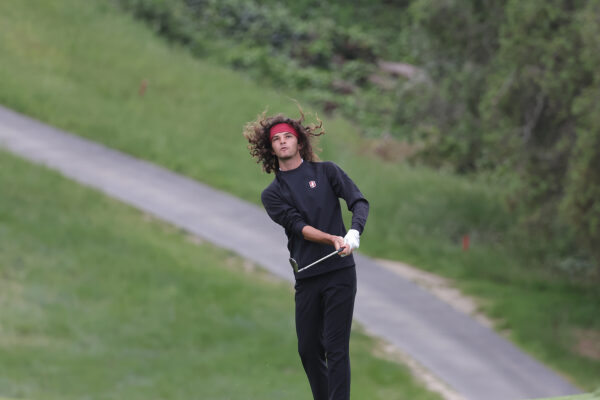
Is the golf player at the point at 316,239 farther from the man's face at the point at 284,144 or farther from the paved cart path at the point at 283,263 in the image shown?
the paved cart path at the point at 283,263

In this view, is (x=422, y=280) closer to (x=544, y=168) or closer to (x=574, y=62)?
(x=544, y=168)

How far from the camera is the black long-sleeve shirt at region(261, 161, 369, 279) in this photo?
578cm

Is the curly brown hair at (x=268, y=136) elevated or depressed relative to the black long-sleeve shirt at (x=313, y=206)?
elevated

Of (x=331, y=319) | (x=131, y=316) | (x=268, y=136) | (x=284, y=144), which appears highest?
(x=131, y=316)

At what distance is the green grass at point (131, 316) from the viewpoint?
11.9m

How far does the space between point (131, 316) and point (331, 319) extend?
28.6 ft

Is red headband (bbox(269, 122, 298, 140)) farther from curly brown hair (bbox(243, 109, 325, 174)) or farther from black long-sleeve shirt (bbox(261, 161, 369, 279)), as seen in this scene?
black long-sleeve shirt (bbox(261, 161, 369, 279))

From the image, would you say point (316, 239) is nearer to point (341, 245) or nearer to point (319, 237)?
point (319, 237)

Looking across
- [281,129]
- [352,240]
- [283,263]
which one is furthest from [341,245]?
[283,263]

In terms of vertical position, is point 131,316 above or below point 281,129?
above

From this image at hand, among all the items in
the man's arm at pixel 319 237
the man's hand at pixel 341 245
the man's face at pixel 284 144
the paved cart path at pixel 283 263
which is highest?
the paved cart path at pixel 283 263

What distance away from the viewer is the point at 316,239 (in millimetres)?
5652

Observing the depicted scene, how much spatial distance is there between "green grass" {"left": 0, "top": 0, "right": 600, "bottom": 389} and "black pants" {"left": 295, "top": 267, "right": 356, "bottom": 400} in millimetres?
9812

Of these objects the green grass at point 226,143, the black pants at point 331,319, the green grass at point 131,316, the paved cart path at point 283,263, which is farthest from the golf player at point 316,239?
the green grass at point 226,143
